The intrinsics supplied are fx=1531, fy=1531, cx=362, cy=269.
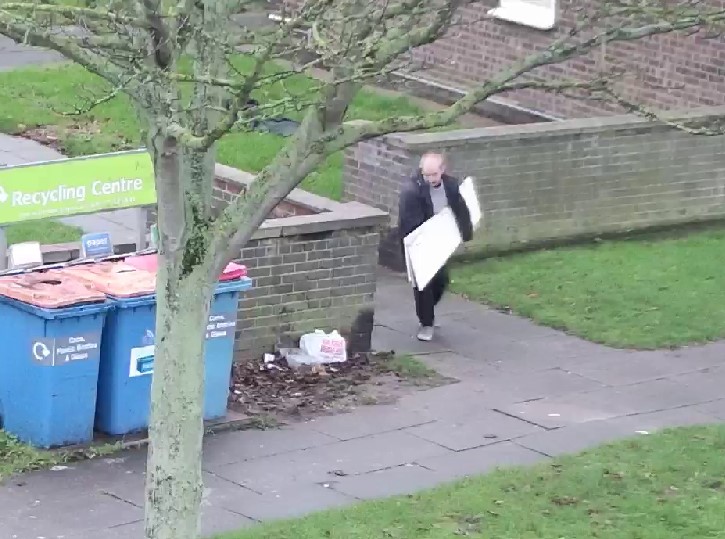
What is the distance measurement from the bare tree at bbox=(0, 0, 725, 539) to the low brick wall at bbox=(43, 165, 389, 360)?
4338 mm

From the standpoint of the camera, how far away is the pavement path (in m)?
8.03

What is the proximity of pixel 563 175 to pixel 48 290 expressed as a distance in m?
6.52

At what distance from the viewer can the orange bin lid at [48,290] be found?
8.59m

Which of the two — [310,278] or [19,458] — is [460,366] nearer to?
[310,278]

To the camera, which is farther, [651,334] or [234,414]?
[651,334]

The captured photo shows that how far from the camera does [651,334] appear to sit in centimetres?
1155

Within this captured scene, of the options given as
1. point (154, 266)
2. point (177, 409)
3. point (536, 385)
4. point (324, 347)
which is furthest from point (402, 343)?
point (177, 409)

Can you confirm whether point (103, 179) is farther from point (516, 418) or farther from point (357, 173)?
point (357, 173)

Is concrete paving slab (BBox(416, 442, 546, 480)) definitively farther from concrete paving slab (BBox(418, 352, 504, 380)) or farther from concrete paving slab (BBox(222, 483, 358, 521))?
concrete paving slab (BBox(418, 352, 504, 380))

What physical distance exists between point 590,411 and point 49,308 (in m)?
3.54

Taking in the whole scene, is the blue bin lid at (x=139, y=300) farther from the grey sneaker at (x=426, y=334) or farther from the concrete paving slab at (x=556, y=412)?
the grey sneaker at (x=426, y=334)

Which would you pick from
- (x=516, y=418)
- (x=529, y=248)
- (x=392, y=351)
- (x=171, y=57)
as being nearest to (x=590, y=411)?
(x=516, y=418)

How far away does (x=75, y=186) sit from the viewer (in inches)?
374

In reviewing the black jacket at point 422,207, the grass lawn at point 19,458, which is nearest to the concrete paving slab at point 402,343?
the black jacket at point 422,207
